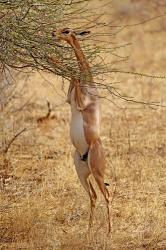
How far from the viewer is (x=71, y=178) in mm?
8367

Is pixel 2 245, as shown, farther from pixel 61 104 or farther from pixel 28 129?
pixel 61 104

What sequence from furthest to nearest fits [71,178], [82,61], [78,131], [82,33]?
[71,178], [78,131], [82,33], [82,61]

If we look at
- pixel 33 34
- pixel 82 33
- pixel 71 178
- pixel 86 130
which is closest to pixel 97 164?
pixel 86 130

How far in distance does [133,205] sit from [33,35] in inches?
86.9

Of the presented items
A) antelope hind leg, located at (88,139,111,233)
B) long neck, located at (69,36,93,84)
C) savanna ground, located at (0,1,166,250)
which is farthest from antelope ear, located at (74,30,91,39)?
savanna ground, located at (0,1,166,250)

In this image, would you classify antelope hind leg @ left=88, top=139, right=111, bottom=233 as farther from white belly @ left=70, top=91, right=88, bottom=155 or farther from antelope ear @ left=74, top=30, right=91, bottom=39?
antelope ear @ left=74, top=30, right=91, bottom=39

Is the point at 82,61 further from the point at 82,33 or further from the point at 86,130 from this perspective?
the point at 86,130

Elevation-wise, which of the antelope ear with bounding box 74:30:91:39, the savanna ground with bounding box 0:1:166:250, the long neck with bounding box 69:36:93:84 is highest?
the antelope ear with bounding box 74:30:91:39

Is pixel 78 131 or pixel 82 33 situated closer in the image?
pixel 82 33

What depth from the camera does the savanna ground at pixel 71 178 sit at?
6488 millimetres

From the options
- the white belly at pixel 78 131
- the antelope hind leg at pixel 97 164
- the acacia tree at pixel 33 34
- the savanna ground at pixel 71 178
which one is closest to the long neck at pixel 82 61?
the acacia tree at pixel 33 34

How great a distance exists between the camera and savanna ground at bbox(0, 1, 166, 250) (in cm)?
649

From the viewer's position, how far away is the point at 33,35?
243 inches

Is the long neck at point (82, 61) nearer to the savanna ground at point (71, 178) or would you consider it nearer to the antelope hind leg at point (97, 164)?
the antelope hind leg at point (97, 164)
